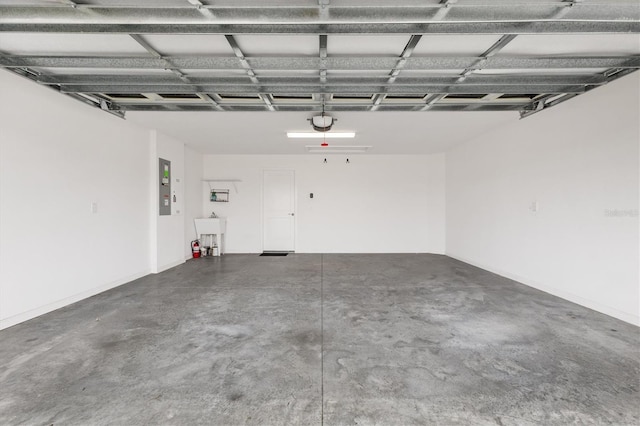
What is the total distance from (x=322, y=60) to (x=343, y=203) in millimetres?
4989

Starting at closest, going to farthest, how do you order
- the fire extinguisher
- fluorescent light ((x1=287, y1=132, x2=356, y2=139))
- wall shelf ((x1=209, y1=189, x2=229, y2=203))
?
fluorescent light ((x1=287, y1=132, x2=356, y2=139))
the fire extinguisher
wall shelf ((x1=209, y1=189, x2=229, y2=203))

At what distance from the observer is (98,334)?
8.84 ft

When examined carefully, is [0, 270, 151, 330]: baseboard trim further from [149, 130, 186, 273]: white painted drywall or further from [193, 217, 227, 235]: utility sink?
[193, 217, 227, 235]: utility sink

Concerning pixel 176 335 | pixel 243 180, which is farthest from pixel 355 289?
pixel 243 180

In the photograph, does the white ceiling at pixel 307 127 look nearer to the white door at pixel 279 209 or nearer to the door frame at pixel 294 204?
the door frame at pixel 294 204

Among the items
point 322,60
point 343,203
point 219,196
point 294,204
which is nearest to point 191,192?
point 219,196

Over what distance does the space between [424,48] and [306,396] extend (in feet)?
9.47

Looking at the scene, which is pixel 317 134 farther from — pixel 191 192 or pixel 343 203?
pixel 191 192

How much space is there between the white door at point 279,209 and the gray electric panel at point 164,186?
239cm

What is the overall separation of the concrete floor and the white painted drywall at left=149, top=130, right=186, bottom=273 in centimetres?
130

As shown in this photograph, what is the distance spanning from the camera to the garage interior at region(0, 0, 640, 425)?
1.85 meters

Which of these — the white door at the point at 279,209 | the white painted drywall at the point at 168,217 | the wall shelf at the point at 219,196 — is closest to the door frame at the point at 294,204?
the white door at the point at 279,209

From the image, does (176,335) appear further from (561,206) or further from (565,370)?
(561,206)

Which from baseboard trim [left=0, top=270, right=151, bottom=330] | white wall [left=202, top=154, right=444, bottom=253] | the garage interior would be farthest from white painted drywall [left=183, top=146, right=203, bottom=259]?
baseboard trim [left=0, top=270, right=151, bottom=330]
